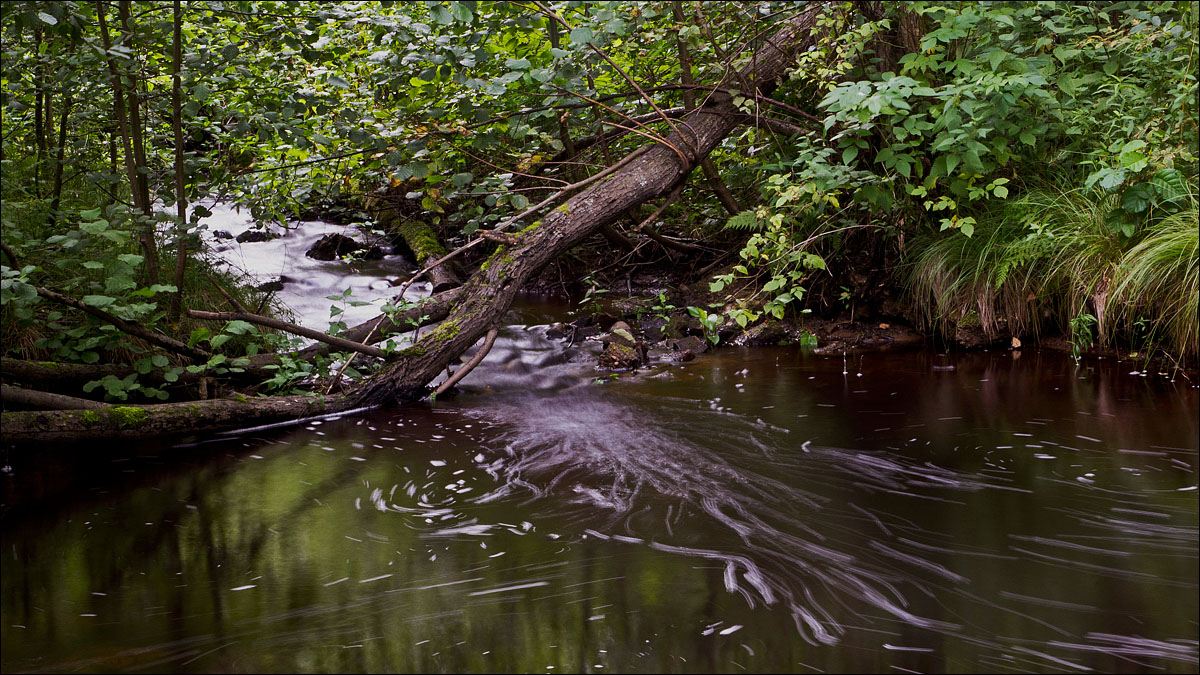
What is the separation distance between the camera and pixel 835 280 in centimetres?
727

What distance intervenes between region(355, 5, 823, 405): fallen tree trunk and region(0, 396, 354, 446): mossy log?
442 mm

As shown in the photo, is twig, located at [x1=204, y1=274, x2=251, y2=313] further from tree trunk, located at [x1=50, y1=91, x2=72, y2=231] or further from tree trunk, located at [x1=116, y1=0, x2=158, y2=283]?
tree trunk, located at [x1=50, y1=91, x2=72, y2=231]

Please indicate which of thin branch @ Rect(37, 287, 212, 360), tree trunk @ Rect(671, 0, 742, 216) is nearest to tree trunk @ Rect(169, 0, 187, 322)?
thin branch @ Rect(37, 287, 212, 360)

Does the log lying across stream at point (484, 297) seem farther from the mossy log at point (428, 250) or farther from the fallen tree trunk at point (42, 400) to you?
the mossy log at point (428, 250)

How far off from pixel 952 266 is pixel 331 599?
5.26m

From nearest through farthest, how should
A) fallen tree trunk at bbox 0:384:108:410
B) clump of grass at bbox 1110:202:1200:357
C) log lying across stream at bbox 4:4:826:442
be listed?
fallen tree trunk at bbox 0:384:108:410 < log lying across stream at bbox 4:4:826:442 < clump of grass at bbox 1110:202:1200:357

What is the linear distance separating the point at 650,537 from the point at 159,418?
315 cm

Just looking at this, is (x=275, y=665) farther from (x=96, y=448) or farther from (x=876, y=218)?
(x=876, y=218)

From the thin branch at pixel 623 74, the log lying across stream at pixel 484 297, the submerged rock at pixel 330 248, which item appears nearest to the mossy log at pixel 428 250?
the submerged rock at pixel 330 248

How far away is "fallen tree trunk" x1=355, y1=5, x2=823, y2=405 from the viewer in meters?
5.58

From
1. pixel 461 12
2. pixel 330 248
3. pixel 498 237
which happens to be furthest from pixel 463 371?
pixel 330 248

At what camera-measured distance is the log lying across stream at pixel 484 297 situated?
4512 millimetres

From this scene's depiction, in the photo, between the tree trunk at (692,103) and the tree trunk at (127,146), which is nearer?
the tree trunk at (127,146)

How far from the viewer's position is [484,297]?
226 inches
